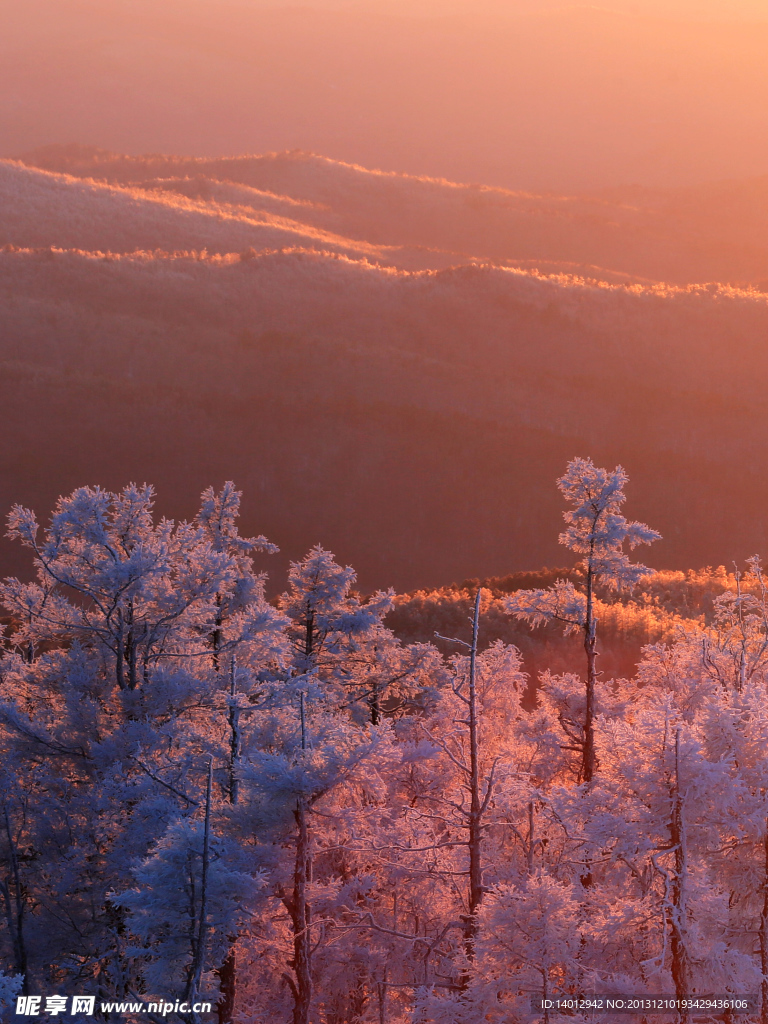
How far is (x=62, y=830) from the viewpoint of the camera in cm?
1460

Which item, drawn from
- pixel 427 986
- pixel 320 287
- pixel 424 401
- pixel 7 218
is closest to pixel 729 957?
pixel 427 986

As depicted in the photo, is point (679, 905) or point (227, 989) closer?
point (679, 905)

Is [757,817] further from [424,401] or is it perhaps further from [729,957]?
[424,401]

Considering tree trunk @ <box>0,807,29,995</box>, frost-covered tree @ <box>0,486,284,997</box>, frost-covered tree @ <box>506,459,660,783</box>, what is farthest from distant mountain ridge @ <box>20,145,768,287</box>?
tree trunk @ <box>0,807,29,995</box>

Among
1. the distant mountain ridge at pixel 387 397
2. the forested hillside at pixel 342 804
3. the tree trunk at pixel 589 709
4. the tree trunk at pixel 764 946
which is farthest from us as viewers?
the distant mountain ridge at pixel 387 397

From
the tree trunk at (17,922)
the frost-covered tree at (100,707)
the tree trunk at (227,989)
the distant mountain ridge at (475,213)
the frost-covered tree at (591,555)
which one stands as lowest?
the tree trunk at (227,989)

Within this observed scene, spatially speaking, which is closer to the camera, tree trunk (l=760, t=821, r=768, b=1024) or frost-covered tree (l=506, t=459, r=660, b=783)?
tree trunk (l=760, t=821, r=768, b=1024)

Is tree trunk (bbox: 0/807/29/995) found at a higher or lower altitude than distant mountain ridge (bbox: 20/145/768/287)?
lower

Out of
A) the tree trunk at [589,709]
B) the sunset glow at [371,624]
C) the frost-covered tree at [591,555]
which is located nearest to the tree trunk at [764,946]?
the sunset glow at [371,624]

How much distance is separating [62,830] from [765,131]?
180 m

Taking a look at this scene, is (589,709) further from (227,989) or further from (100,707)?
(100,707)

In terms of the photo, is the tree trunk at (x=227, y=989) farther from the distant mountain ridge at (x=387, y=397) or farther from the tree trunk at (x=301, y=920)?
the distant mountain ridge at (x=387, y=397)

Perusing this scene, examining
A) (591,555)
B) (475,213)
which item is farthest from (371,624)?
(475,213)

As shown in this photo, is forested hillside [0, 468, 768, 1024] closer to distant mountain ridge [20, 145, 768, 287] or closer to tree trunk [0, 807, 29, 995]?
tree trunk [0, 807, 29, 995]
